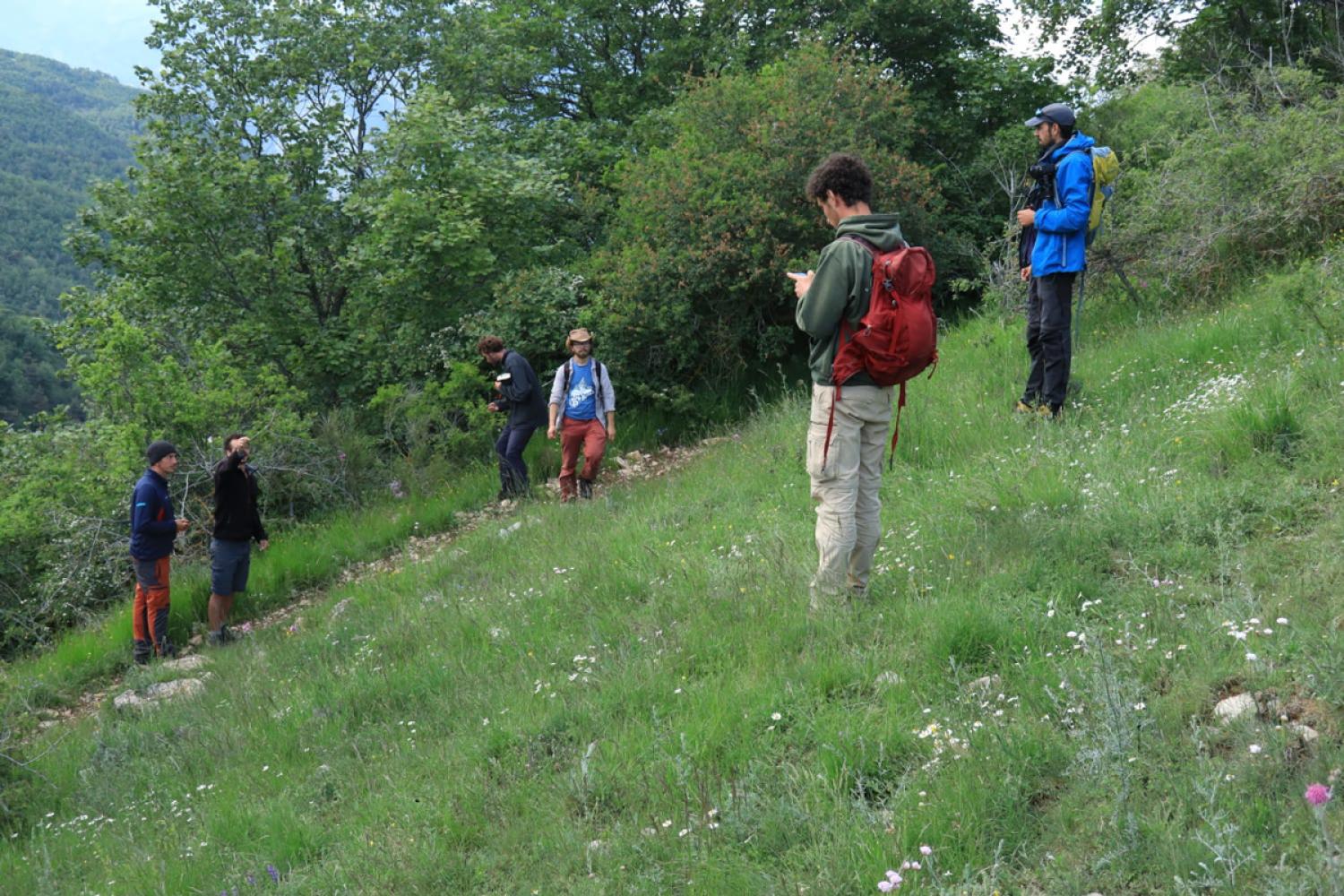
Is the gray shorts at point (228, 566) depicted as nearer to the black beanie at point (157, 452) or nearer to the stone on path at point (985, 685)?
the black beanie at point (157, 452)

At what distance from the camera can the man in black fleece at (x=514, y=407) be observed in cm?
1067

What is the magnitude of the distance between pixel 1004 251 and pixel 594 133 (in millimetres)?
9805

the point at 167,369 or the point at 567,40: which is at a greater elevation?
the point at 567,40

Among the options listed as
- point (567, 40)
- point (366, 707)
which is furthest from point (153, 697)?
point (567, 40)

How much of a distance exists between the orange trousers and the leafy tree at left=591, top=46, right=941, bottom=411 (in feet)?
19.2

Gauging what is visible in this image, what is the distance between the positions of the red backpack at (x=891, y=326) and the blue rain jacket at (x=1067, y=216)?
2468 mm

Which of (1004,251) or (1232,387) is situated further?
(1004,251)

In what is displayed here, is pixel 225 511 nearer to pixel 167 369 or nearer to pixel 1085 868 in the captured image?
pixel 167 369

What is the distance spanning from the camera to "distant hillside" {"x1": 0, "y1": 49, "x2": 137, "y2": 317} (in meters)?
67.2

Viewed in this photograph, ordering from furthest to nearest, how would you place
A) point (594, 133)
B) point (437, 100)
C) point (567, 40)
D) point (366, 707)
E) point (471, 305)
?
point (567, 40) < point (594, 133) < point (437, 100) < point (471, 305) < point (366, 707)

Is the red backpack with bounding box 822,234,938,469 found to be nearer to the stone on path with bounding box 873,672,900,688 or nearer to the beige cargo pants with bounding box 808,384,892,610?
the beige cargo pants with bounding box 808,384,892,610

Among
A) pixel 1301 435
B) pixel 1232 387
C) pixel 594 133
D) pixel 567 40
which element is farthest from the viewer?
pixel 567 40

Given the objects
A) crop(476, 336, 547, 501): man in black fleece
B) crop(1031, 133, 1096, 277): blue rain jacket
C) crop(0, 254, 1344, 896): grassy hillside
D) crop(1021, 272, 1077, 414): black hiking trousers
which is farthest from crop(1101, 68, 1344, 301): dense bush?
crop(476, 336, 547, 501): man in black fleece

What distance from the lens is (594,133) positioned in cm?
1920
